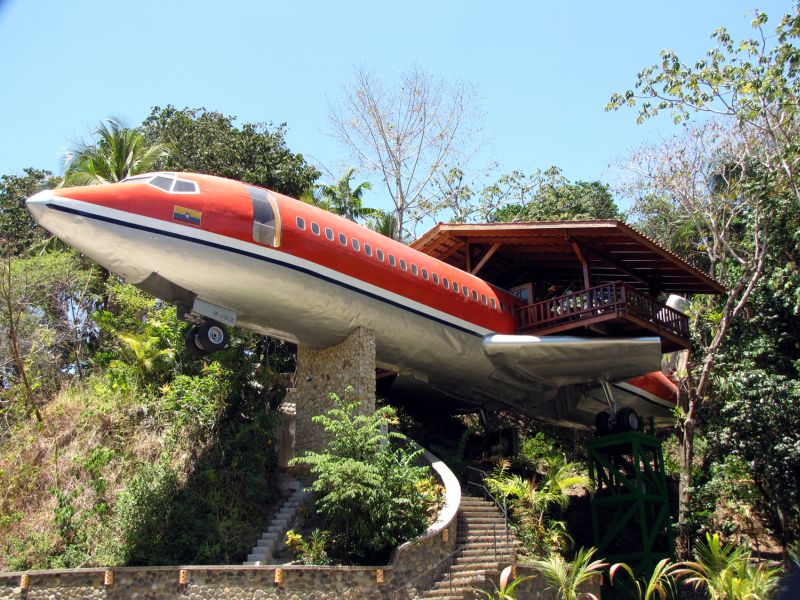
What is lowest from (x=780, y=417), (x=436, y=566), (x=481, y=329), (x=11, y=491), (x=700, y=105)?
(x=436, y=566)

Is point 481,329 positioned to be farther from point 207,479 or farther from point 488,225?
point 207,479

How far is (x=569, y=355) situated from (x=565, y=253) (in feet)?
11.4

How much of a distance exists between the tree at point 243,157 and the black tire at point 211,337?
46.5 ft

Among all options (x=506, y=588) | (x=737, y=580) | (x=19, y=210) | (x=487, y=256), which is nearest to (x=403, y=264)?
(x=487, y=256)

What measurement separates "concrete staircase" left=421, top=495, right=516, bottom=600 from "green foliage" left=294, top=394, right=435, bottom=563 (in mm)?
1189

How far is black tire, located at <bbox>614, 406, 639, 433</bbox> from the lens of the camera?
77.7 feet

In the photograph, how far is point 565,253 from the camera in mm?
24828

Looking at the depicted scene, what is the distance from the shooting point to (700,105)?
23000 mm

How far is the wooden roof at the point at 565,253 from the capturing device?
75.1 ft

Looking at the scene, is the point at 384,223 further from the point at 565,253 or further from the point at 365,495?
the point at 365,495

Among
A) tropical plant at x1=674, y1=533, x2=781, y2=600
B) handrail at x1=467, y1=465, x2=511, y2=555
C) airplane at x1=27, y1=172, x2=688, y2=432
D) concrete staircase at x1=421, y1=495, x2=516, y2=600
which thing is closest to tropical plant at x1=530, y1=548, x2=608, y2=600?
concrete staircase at x1=421, y1=495, x2=516, y2=600

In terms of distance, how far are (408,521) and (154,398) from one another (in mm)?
8603

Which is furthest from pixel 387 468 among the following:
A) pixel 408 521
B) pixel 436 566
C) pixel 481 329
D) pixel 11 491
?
pixel 11 491


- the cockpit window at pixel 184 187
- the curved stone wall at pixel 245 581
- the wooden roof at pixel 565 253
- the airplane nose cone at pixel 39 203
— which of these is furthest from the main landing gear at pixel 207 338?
the wooden roof at pixel 565 253
